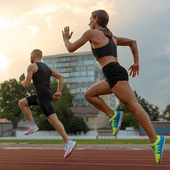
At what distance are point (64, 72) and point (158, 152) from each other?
108 meters

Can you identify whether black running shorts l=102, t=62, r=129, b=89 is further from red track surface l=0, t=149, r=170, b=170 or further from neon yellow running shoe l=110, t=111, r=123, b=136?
red track surface l=0, t=149, r=170, b=170

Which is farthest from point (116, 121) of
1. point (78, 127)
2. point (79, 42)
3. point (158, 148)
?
point (78, 127)

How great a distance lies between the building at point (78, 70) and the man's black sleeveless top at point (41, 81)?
95065mm

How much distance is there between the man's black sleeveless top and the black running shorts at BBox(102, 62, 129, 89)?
2.24m

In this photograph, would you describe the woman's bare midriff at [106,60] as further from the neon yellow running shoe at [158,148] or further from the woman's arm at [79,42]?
the neon yellow running shoe at [158,148]

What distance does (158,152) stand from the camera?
3.65 meters

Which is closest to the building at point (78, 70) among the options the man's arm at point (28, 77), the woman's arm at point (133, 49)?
the man's arm at point (28, 77)

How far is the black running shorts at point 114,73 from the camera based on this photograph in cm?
374

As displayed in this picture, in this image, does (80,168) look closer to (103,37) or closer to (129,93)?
(129,93)

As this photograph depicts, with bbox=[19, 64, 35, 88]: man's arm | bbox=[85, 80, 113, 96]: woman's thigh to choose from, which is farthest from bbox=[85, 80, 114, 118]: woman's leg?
bbox=[19, 64, 35, 88]: man's arm

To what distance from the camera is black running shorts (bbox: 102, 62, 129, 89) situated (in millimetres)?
3738

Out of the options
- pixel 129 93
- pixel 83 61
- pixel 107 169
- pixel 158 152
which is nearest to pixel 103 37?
pixel 129 93

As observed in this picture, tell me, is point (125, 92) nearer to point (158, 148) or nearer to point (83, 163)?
point (158, 148)

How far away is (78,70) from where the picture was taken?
107312 mm
